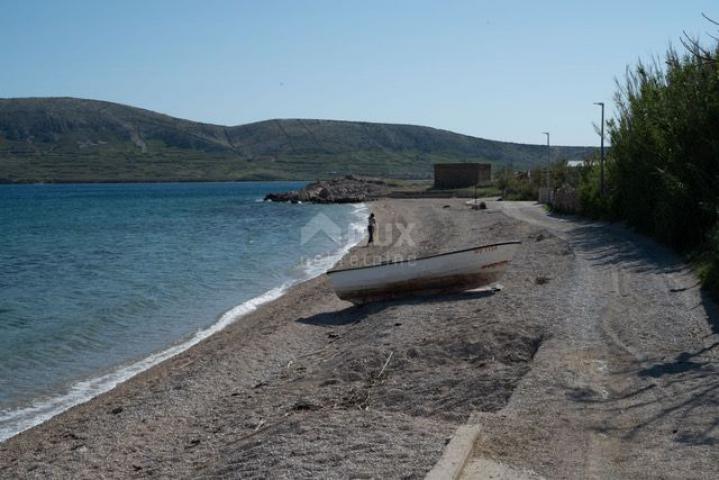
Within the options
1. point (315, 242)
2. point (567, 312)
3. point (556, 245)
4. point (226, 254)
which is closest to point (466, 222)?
point (315, 242)

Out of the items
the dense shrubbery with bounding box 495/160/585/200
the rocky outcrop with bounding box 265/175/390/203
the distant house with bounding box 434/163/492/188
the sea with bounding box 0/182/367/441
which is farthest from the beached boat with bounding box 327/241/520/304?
the rocky outcrop with bounding box 265/175/390/203

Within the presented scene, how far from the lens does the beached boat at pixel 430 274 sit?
16156mm

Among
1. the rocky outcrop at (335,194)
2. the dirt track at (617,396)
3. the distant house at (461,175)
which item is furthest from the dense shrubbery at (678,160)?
the rocky outcrop at (335,194)

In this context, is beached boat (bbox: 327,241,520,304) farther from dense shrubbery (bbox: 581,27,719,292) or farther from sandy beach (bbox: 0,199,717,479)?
dense shrubbery (bbox: 581,27,719,292)

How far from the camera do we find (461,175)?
82.4 meters

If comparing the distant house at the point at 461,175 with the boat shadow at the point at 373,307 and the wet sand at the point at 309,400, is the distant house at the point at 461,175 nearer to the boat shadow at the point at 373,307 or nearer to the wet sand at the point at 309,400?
the boat shadow at the point at 373,307

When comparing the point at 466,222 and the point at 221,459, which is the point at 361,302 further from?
the point at 466,222

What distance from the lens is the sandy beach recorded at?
6879 mm

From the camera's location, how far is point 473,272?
16219 mm

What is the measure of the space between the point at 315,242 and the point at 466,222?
7.35m

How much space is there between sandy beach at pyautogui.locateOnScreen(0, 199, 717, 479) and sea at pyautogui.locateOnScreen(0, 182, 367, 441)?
1.26 m

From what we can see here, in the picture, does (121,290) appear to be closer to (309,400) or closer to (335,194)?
(309,400)

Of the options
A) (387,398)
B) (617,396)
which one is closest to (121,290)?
(387,398)

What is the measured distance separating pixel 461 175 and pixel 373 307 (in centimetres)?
6714
